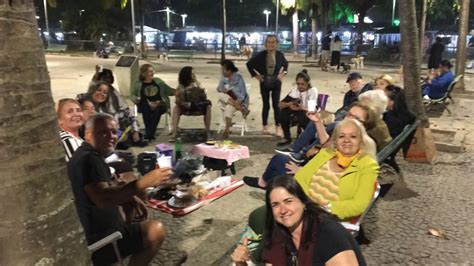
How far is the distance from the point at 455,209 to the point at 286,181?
3.43 meters

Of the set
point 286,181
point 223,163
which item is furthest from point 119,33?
point 286,181

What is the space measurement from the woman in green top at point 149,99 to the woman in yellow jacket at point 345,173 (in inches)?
179

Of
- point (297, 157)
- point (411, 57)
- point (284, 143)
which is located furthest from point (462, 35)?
point (297, 157)

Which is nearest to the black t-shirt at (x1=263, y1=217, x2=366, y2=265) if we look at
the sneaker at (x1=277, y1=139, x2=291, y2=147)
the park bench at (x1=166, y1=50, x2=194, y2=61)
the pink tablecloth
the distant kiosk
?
the pink tablecloth

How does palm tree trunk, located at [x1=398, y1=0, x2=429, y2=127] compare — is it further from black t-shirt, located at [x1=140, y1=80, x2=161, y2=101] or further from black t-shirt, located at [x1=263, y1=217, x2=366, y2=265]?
black t-shirt, located at [x1=263, y1=217, x2=366, y2=265]

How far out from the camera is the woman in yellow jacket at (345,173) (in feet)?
11.3

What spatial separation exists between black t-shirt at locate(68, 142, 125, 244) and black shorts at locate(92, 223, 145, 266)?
0.12 m

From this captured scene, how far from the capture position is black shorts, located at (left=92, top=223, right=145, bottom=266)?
2.94 metres

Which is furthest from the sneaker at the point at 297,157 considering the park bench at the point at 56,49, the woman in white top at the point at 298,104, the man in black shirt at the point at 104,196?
the park bench at the point at 56,49

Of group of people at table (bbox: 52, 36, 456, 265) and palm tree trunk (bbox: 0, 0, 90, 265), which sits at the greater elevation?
palm tree trunk (bbox: 0, 0, 90, 265)

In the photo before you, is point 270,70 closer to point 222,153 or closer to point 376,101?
point 222,153

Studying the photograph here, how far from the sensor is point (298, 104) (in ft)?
24.6

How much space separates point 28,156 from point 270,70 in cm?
674

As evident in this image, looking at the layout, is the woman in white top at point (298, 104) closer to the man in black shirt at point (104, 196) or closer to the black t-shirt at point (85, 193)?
the man in black shirt at point (104, 196)
